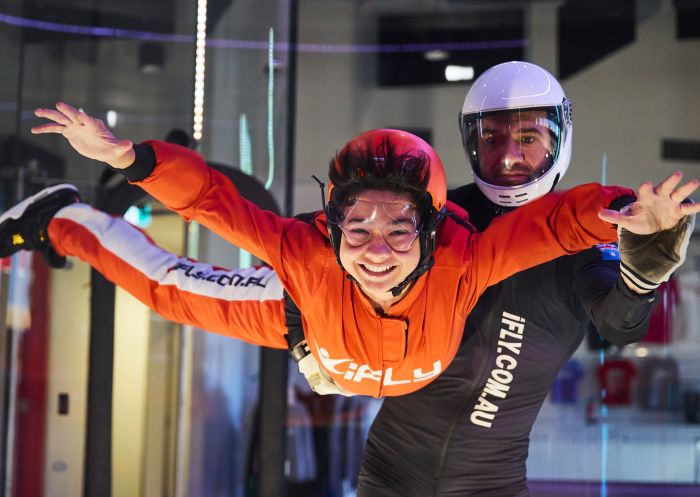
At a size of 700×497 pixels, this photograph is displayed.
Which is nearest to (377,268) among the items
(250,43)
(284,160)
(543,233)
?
(543,233)

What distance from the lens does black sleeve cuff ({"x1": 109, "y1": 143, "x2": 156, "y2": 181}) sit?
180 cm

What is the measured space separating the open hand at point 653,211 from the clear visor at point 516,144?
57 centimetres

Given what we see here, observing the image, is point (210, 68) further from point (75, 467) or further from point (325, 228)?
point (325, 228)

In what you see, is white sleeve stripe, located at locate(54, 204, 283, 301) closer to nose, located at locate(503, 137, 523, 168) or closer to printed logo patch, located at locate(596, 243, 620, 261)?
nose, located at locate(503, 137, 523, 168)

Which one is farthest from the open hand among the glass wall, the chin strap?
the glass wall

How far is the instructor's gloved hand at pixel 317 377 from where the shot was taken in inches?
83.7

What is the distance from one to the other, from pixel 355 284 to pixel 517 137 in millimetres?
567

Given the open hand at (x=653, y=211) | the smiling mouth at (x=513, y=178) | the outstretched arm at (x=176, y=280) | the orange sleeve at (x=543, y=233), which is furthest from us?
the outstretched arm at (x=176, y=280)

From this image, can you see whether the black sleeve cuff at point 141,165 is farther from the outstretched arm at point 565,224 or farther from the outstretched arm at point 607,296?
the outstretched arm at point 607,296

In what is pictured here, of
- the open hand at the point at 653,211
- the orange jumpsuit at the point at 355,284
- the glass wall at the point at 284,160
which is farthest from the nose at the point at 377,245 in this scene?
the glass wall at the point at 284,160

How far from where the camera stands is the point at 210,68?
3881mm

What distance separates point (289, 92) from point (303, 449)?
1.56m

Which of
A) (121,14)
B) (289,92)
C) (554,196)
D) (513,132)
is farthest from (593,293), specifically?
(121,14)

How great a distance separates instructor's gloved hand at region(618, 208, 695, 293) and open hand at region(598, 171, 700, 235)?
0.02m
